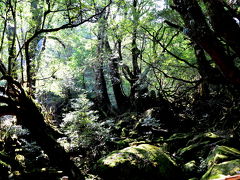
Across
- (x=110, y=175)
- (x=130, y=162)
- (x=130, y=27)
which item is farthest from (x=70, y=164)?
(x=130, y=27)

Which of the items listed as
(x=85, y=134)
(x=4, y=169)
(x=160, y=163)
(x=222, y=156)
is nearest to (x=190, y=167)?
(x=160, y=163)

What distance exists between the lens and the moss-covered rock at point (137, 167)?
489 centimetres

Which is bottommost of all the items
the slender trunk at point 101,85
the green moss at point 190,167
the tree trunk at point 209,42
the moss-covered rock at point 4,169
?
the green moss at point 190,167

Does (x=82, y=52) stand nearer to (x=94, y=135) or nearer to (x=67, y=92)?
(x=67, y=92)

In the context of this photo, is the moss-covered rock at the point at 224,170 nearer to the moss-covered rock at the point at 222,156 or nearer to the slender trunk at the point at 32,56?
the moss-covered rock at the point at 222,156

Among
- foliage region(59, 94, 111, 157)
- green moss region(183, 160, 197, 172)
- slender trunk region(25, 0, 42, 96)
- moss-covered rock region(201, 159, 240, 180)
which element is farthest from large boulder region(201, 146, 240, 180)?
slender trunk region(25, 0, 42, 96)

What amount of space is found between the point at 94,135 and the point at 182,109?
14.7 ft

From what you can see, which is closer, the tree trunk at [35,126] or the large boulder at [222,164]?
the large boulder at [222,164]

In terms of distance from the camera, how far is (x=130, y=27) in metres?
10.3

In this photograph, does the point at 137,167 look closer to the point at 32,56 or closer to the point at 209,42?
the point at 209,42

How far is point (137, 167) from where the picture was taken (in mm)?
4965

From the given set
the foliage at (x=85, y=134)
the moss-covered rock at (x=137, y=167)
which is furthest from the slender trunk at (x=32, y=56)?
the moss-covered rock at (x=137, y=167)

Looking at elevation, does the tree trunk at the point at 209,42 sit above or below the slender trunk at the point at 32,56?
below

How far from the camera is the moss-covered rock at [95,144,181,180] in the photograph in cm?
489
